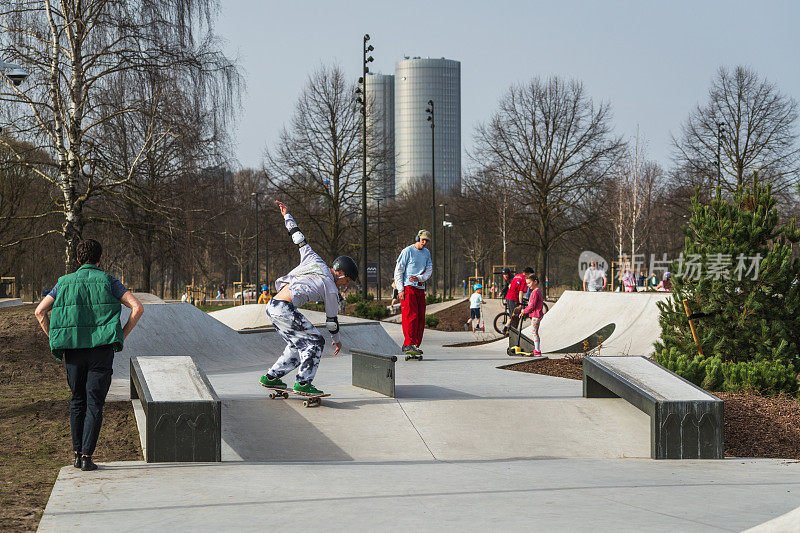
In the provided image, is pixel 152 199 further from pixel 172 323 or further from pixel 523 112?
pixel 523 112

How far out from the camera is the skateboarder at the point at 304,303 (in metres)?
7.20

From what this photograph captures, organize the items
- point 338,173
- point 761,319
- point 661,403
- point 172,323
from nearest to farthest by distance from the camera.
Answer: point 661,403 < point 761,319 < point 172,323 < point 338,173

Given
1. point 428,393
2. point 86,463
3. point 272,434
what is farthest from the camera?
point 428,393

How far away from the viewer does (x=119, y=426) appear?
7285 mm

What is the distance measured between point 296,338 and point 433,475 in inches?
91.4

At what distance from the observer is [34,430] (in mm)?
7312

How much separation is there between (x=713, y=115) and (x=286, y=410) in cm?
4034

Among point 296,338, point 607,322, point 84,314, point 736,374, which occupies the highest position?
point 84,314

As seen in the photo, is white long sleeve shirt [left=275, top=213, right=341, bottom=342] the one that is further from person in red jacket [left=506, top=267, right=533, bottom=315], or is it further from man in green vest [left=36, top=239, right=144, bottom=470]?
person in red jacket [left=506, top=267, right=533, bottom=315]

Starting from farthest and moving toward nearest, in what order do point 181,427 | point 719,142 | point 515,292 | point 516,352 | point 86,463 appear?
1. point 719,142
2. point 515,292
3. point 516,352
4. point 181,427
5. point 86,463

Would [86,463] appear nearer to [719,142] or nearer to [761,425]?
[761,425]

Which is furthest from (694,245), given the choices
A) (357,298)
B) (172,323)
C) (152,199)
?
(357,298)

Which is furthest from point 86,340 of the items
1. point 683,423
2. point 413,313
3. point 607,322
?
point 607,322

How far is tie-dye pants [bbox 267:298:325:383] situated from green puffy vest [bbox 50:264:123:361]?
6.14ft
